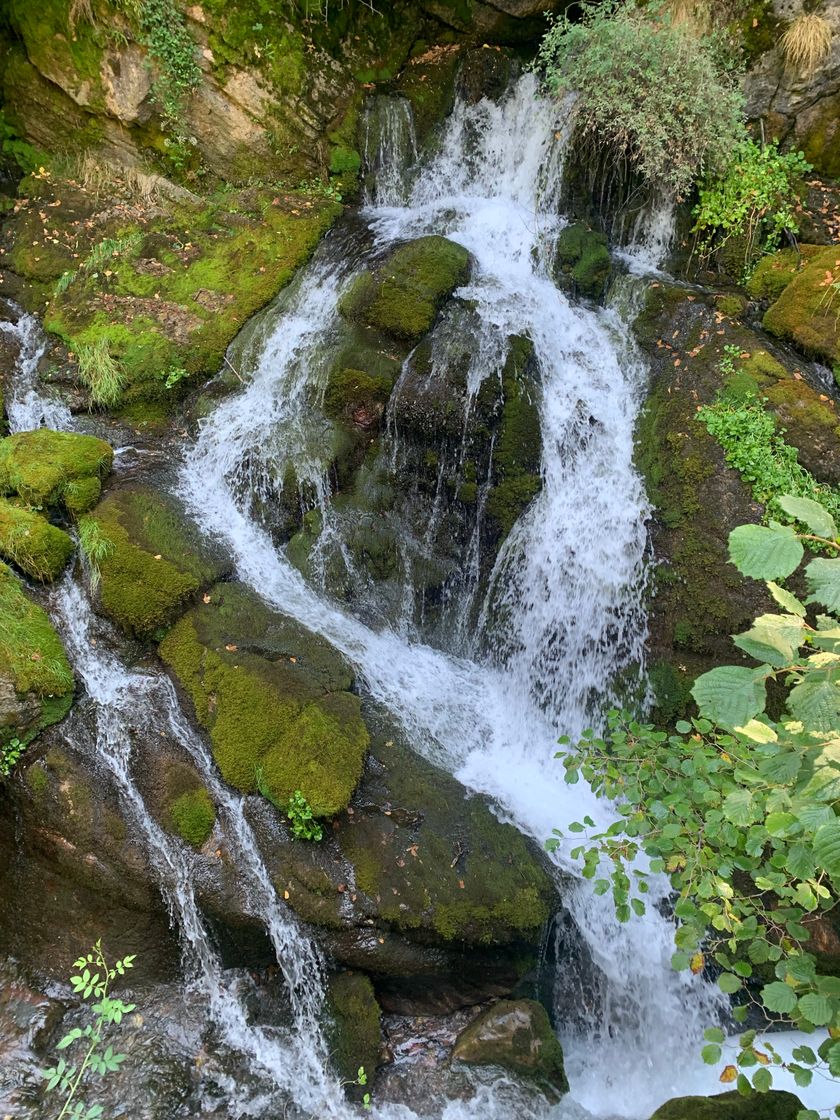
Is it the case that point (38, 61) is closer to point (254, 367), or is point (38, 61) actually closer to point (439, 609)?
point (254, 367)

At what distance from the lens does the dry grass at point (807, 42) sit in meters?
6.64

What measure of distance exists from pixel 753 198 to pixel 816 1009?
710 centimetres

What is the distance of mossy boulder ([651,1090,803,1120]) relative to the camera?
3283mm

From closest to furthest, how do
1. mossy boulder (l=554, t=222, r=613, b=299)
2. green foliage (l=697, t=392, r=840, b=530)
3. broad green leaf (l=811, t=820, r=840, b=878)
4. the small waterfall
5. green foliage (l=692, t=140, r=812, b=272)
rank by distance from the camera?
broad green leaf (l=811, t=820, r=840, b=878) < green foliage (l=697, t=392, r=840, b=530) < the small waterfall < green foliage (l=692, t=140, r=812, b=272) < mossy boulder (l=554, t=222, r=613, b=299)

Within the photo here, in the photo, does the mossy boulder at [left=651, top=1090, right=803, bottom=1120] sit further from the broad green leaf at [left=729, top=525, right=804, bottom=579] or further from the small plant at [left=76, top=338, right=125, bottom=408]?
the small plant at [left=76, top=338, right=125, bottom=408]

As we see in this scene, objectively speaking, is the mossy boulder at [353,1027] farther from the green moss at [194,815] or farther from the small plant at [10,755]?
the small plant at [10,755]

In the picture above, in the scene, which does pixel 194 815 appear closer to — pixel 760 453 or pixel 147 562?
pixel 147 562

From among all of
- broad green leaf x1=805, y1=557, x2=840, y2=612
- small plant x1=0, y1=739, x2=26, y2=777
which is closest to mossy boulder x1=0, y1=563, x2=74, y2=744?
small plant x1=0, y1=739, x2=26, y2=777

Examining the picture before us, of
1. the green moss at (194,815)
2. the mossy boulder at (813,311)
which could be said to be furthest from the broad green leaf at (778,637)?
the mossy boulder at (813,311)

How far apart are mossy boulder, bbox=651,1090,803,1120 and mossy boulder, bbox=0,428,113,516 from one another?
207 inches

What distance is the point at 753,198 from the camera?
6660 mm

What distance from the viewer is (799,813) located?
4.86 ft

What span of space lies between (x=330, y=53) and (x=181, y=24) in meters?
1.69

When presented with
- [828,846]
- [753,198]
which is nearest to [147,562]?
[828,846]
